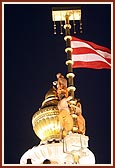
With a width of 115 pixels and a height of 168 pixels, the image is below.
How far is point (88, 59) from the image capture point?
13.3 meters

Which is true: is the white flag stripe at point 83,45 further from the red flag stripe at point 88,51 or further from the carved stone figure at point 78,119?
the carved stone figure at point 78,119

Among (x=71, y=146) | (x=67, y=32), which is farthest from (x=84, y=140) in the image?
(x=67, y=32)

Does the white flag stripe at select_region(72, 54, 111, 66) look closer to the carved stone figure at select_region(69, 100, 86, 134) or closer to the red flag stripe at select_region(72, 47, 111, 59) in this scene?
the red flag stripe at select_region(72, 47, 111, 59)

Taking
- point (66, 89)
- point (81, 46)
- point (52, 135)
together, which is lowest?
point (52, 135)

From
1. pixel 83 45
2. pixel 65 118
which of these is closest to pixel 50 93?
pixel 83 45

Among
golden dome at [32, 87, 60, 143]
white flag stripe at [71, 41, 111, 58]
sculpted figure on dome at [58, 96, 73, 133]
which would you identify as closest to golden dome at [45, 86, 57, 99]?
golden dome at [32, 87, 60, 143]

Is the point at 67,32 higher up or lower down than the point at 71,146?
higher up

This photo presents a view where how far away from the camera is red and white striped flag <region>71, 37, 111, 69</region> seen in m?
13.2

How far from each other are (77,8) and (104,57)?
173 cm

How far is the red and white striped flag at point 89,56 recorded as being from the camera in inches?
519

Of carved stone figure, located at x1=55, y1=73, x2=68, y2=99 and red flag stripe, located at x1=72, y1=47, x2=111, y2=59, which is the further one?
red flag stripe, located at x1=72, y1=47, x2=111, y2=59

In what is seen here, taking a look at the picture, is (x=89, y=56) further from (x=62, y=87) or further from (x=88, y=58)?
(x=62, y=87)

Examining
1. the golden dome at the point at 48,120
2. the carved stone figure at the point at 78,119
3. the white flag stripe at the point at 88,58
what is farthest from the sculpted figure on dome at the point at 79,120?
the golden dome at the point at 48,120

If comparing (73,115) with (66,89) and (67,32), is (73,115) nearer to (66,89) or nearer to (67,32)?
(66,89)
